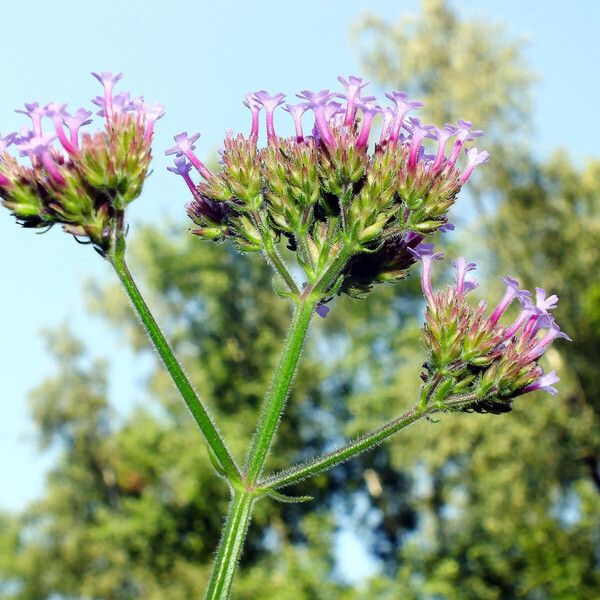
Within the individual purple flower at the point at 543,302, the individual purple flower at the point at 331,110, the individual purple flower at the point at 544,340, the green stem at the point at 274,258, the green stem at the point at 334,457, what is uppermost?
the individual purple flower at the point at 331,110

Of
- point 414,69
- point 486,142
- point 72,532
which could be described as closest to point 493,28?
point 414,69

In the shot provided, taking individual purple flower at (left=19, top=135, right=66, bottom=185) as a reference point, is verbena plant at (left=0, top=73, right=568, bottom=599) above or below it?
below

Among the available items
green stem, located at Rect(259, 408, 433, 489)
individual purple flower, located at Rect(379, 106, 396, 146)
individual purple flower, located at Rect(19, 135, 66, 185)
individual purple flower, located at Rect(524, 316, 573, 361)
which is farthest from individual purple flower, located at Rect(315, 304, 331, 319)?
→ individual purple flower, located at Rect(19, 135, 66, 185)

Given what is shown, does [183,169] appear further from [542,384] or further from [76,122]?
[542,384]

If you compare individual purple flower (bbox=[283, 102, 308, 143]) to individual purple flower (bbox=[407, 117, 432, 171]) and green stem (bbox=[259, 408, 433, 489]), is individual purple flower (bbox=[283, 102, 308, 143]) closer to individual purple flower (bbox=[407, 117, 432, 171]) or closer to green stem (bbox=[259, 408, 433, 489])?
individual purple flower (bbox=[407, 117, 432, 171])

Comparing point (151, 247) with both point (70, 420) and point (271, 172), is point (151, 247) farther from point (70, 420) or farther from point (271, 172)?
point (271, 172)

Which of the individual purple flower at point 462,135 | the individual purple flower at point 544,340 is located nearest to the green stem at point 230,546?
the individual purple flower at point 544,340

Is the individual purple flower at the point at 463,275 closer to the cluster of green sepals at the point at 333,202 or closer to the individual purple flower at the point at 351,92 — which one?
the cluster of green sepals at the point at 333,202
